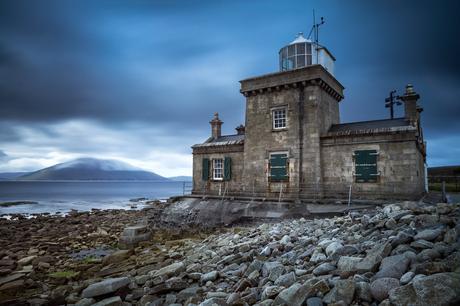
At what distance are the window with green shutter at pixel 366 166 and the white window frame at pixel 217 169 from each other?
9281 mm

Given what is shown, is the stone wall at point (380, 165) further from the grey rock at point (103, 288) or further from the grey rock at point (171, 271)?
the grey rock at point (103, 288)

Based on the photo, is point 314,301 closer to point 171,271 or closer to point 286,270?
point 286,270

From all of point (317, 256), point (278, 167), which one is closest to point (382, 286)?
point (317, 256)

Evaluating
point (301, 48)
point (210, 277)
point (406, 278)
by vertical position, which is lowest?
point (210, 277)

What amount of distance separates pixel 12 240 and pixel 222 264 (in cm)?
1819

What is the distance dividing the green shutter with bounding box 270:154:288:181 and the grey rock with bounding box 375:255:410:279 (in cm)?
1312

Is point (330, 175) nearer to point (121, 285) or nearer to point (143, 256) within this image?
point (143, 256)

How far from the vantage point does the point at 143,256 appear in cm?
1205

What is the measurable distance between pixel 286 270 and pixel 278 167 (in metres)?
12.1

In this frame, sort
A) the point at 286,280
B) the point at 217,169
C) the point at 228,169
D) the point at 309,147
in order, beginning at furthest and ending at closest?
the point at 217,169 < the point at 228,169 < the point at 309,147 < the point at 286,280

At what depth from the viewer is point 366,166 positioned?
51.6 ft

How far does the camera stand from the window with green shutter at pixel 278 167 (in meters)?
17.8

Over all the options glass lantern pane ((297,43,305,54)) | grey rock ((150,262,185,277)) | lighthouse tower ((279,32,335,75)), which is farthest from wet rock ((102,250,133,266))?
glass lantern pane ((297,43,305,54))

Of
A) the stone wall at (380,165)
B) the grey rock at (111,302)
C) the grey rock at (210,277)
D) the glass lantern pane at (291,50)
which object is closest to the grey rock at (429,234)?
the grey rock at (210,277)
